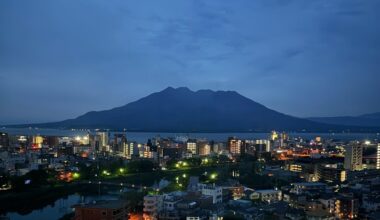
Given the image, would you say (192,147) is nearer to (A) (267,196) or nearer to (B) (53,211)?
(A) (267,196)

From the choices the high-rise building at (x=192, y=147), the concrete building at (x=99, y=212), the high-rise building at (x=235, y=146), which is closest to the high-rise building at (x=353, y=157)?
the high-rise building at (x=235, y=146)

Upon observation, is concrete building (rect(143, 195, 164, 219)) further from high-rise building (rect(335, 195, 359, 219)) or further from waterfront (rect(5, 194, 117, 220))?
high-rise building (rect(335, 195, 359, 219))

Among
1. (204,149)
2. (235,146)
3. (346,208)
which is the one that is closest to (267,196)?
(346,208)

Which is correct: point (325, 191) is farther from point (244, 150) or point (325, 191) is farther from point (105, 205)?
point (244, 150)

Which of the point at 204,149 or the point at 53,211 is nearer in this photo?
the point at 53,211

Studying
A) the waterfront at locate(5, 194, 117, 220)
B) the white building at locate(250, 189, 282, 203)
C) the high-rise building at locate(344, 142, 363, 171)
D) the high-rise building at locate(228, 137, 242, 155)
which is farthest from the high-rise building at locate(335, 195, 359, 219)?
the high-rise building at locate(228, 137, 242, 155)

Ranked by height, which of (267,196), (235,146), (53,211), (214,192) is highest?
(235,146)

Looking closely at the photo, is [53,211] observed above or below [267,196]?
below

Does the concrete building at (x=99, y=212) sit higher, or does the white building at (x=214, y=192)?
the concrete building at (x=99, y=212)

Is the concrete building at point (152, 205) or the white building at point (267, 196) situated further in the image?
the white building at point (267, 196)

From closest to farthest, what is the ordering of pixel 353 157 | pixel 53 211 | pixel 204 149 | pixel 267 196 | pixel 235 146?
pixel 53 211 → pixel 267 196 → pixel 353 157 → pixel 235 146 → pixel 204 149

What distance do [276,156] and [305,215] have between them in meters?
10.7

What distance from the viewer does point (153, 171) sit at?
12.0 meters

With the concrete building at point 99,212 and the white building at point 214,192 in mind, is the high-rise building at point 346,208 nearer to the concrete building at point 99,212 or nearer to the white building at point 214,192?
the white building at point 214,192
